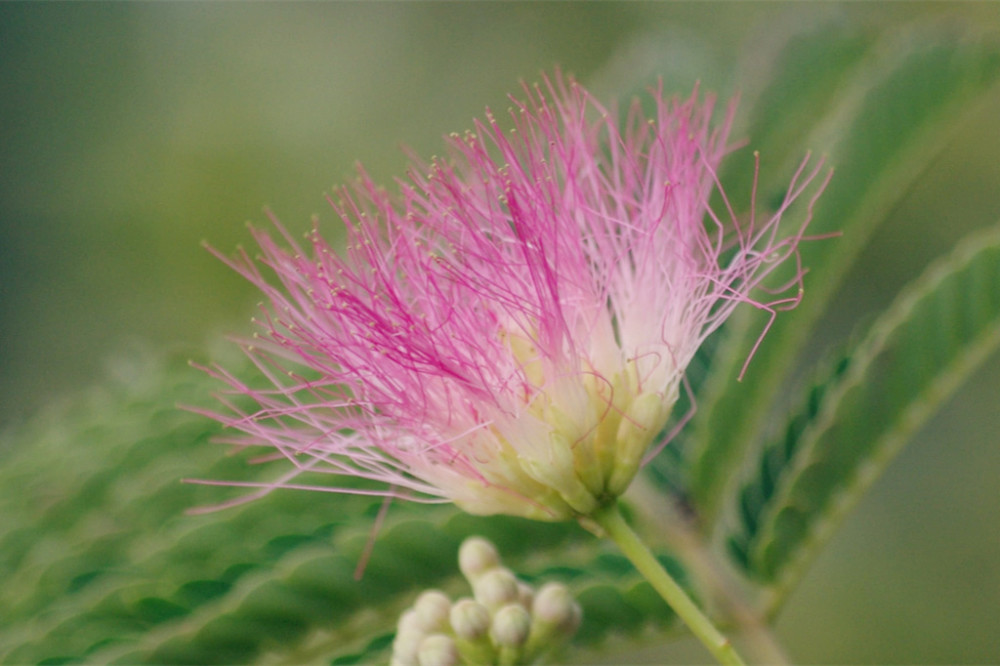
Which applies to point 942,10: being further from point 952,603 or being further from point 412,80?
point 412,80

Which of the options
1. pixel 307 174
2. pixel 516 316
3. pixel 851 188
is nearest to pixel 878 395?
pixel 851 188

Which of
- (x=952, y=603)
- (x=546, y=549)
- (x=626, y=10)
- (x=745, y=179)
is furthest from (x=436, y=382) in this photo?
(x=626, y=10)

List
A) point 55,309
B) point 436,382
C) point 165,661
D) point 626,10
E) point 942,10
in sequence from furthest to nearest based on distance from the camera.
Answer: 1. point 55,309
2. point 626,10
3. point 942,10
4. point 165,661
5. point 436,382

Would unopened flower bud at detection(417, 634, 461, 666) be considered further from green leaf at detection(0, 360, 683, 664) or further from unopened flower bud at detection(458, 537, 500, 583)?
green leaf at detection(0, 360, 683, 664)

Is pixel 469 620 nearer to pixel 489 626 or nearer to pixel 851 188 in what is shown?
Result: pixel 489 626

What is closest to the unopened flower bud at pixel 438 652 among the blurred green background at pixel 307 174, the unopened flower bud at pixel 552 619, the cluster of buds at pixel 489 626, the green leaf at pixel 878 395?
the cluster of buds at pixel 489 626

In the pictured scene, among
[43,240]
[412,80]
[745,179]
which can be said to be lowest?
[745,179]

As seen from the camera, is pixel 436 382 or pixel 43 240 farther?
pixel 43 240

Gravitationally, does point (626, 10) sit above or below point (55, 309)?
below
